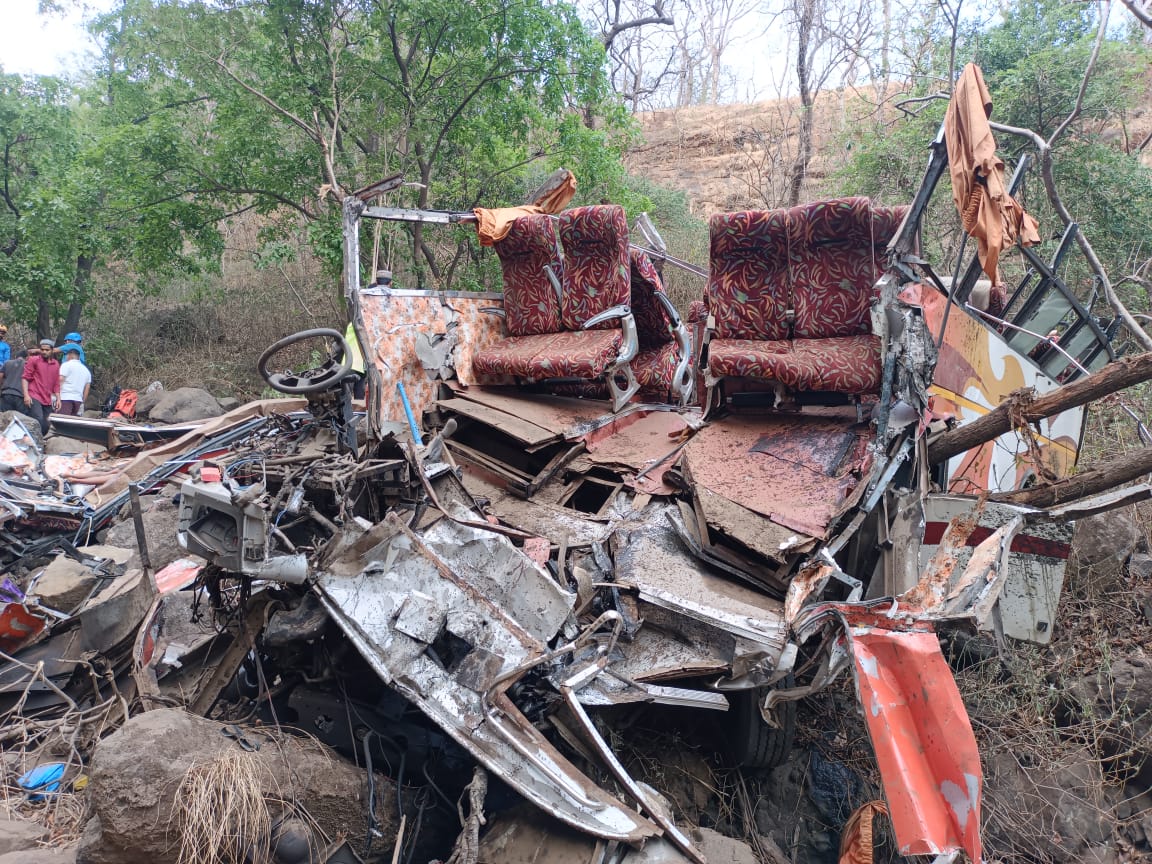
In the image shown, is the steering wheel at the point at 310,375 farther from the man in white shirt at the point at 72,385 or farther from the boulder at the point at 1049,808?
the man in white shirt at the point at 72,385

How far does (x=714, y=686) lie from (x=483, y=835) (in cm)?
108

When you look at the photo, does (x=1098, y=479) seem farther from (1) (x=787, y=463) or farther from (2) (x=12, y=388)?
(2) (x=12, y=388)

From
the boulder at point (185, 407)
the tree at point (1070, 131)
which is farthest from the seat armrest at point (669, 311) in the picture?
the boulder at point (185, 407)

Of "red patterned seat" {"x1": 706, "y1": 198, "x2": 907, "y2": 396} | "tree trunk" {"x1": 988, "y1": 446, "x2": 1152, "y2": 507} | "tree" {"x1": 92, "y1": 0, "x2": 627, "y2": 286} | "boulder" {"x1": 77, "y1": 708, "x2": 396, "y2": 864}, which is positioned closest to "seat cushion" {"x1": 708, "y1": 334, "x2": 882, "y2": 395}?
"red patterned seat" {"x1": 706, "y1": 198, "x2": 907, "y2": 396}

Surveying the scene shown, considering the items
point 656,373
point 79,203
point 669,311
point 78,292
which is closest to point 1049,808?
point 656,373

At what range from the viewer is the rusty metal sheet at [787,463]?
350 cm

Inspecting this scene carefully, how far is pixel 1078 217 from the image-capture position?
936 cm

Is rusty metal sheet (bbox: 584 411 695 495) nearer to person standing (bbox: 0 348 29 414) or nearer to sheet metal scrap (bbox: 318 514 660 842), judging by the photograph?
sheet metal scrap (bbox: 318 514 660 842)

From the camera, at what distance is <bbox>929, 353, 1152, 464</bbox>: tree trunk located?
295 centimetres

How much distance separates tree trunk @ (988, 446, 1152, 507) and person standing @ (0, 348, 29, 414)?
1077 centimetres

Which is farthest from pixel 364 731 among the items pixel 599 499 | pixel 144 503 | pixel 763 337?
pixel 144 503

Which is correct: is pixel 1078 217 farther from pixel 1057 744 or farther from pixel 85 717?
pixel 85 717

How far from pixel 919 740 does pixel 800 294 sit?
115 inches

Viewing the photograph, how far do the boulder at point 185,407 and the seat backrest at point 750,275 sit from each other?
321 inches
